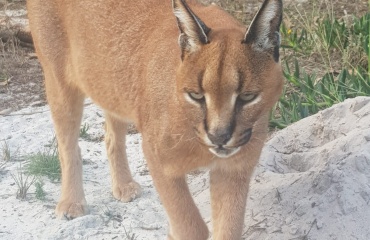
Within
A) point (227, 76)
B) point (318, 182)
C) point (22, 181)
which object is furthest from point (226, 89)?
point (22, 181)

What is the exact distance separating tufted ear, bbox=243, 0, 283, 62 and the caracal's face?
0.04m

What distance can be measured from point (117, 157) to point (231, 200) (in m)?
1.71

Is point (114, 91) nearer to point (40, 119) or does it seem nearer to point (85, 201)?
point (85, 201)

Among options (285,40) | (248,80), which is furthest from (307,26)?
(248,80)

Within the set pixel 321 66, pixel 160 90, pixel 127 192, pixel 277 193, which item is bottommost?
pixel 321 66

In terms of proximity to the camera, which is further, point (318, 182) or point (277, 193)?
point (277, 193)

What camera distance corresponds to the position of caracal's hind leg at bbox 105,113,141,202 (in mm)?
6445

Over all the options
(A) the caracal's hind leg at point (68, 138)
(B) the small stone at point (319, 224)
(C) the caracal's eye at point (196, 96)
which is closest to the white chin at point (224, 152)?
(C) the caracal's eye at point (196, 96)

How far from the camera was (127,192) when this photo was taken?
20.9ft

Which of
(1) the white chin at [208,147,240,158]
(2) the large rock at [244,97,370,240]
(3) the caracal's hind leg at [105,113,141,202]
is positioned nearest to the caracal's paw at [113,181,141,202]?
(3) the caracal's hind leg at [105,113,141,202]

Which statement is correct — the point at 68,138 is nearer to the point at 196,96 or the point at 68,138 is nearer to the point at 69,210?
the point at 69,210

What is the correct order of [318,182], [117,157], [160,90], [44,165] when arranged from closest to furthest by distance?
[160,90] → [318,182] → [117,157] → [44,165]

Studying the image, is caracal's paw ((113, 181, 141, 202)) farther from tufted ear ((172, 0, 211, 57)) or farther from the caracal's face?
tufted ear ((172, 0, 211, 57))

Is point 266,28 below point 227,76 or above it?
above
